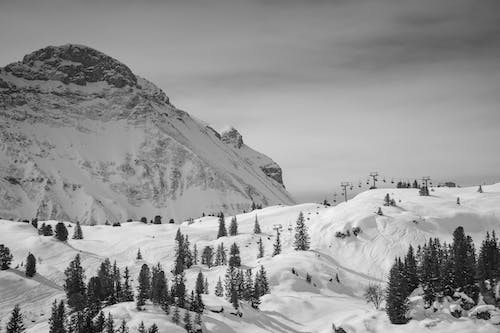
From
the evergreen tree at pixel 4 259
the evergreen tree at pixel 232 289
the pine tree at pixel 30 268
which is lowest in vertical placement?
the evergreen tree at pixel 232 289

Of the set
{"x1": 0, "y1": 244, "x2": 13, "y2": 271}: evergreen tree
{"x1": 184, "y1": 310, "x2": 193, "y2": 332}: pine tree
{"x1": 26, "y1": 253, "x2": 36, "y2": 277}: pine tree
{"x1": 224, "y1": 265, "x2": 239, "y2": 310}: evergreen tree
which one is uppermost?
{"x1": 0, "y1": 244, "x2": 13, "y2": 271}: evergreen tree

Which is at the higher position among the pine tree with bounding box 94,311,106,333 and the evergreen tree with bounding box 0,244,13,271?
the evergreen tree with bounding box 0,244,13,271

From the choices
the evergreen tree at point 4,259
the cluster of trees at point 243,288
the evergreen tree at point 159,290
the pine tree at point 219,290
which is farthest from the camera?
the evergreen tree at point 4,259

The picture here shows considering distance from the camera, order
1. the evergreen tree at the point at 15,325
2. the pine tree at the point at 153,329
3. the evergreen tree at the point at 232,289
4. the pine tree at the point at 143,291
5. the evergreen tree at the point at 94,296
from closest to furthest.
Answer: the pine tree at the point at 153,329 → the evergreen tree at the point at 15,325 → the pine tree at the point at 143,291 → the evergreen tree at the point at 94,296 → the evergreen tree at the point at 232,289

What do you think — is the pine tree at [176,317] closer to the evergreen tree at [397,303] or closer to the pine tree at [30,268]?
the evergreen tree at [397,303]

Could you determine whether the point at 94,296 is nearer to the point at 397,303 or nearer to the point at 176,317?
the point at 176,317

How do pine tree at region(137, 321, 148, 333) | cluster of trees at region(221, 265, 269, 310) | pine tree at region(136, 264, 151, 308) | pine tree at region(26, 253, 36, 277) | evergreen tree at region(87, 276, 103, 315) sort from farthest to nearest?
pine tree at region(26, 253, 36, 277), cluster of trees at region(221, 265, 269, 310), evergreen tree at region(87, 276, 103, 315), pine tree at region(136, 264, 151, 308), pine tree at region(137, 321, 148, 333)

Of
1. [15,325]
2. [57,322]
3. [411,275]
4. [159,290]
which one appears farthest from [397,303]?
[15,325]

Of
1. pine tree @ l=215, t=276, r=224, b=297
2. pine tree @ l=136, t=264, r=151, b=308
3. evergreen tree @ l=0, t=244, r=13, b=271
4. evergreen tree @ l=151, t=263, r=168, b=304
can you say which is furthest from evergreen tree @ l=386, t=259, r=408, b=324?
evergreen tree @ l=0, t=244, r=13, b=271

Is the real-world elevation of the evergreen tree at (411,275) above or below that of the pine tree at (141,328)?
above

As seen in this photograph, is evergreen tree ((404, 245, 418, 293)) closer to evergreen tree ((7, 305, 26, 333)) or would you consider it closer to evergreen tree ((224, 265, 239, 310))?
evergreen tree ((224, 265, 239, 310))

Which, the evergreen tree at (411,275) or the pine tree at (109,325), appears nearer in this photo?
the pine tree at (109,325)

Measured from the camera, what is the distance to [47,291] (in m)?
172

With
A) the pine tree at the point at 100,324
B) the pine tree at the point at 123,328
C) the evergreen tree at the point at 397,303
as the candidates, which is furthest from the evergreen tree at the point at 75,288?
the evergreen tree at the point at 397,303
